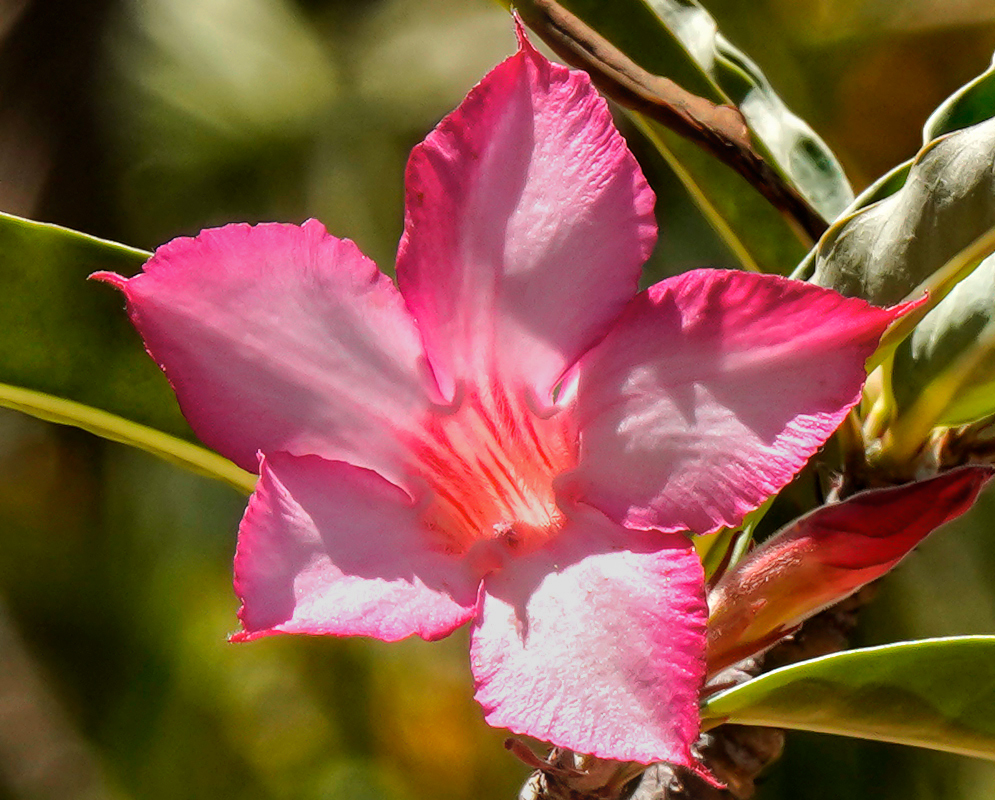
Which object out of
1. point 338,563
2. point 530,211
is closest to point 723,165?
point 530,211

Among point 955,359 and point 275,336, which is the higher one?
point 275,336

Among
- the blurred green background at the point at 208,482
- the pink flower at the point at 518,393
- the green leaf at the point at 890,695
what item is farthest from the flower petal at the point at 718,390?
the blurred green background at the point at 208,482

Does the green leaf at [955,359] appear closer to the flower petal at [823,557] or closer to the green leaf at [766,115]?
the flower petal at [823,557]

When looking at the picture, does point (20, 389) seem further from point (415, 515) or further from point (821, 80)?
point (821, 80)

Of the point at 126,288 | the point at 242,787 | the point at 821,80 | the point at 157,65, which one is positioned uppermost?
the point at 157,65

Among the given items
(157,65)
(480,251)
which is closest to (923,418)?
(480,251)

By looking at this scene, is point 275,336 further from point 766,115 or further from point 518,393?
point 766,115
